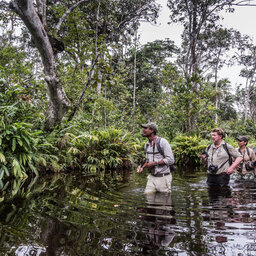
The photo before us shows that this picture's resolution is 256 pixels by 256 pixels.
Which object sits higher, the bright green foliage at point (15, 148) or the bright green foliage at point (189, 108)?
the bright green foliage at point (189, 108)

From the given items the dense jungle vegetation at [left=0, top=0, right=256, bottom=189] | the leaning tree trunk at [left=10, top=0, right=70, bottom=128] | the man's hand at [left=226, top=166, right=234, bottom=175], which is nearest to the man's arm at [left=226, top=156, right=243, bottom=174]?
the man's hand at [left=226, top=166, right=234, bottom=175]

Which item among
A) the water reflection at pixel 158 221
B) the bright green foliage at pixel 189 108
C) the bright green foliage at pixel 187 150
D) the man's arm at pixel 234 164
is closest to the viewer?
the water reflection at pixel 158 221

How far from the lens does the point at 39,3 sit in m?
6.53

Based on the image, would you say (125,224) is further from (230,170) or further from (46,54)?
(46,54)

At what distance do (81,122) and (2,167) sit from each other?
13.4 feet

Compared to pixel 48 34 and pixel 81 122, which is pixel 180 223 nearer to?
pixel 48 34

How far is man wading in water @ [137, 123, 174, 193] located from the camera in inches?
159

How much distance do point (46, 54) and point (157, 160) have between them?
14.5ft

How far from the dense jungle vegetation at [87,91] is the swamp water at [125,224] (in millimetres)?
2552

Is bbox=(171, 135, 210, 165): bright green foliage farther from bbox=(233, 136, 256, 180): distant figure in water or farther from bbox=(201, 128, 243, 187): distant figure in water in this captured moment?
bbox=(201, 128, 243, 187): distant figure in water

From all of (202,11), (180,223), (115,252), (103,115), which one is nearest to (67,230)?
(115,252)

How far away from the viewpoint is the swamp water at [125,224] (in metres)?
2.03

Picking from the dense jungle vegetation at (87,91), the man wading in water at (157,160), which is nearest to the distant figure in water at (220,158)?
the man wading in water at (157,160)

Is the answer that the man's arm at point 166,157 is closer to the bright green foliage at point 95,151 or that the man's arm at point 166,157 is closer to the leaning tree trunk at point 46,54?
the leaning tree trunk at point 46,54
